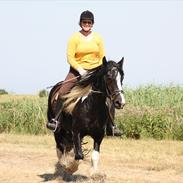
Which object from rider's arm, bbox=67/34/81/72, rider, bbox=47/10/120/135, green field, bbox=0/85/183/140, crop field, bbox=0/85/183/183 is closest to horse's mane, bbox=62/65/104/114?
rider, bbox=47/10/120/135

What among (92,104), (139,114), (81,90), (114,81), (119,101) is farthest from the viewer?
(139,114)

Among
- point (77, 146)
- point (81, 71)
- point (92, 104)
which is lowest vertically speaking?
point (77, 146)

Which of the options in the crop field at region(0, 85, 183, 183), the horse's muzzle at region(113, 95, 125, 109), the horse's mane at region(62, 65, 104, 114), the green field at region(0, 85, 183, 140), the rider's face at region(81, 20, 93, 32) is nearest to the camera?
the horse's muzzle at region(113, 95, 125, 109)

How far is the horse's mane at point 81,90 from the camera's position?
920 centimetres

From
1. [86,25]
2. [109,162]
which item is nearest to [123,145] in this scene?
[109,162]

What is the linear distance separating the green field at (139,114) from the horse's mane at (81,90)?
973cm

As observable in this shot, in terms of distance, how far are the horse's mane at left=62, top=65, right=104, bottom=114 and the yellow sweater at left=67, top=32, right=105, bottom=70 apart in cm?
31

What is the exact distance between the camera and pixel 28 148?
16375 mm

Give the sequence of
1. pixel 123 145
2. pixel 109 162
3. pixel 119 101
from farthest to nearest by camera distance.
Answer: pixel 123 145
pixel 109 162
pixel 119 101

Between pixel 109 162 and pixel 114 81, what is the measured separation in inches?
208

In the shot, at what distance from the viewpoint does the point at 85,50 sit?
377 inches

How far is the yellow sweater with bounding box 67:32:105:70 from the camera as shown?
955 centimetres

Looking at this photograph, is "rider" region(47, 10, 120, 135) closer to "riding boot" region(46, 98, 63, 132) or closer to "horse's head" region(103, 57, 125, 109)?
"riding boot" region(46, 98, 63, 132)

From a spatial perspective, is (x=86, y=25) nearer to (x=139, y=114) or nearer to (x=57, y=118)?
(x=57, y=118)
